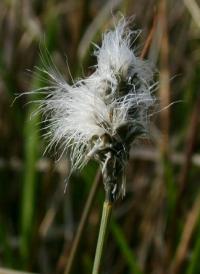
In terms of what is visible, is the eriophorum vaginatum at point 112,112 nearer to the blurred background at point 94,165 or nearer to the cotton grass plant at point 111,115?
the cotton grass plant at point 111,115

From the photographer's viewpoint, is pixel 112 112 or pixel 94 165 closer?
pixel 112 112

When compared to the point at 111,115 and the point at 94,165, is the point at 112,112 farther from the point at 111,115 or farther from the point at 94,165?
the point at 94,165

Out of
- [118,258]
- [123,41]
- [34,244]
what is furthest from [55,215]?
[123,41]

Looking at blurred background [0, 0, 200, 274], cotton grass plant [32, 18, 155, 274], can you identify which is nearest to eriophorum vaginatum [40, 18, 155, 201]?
cotton grass plant [32, 18, 155, 274]

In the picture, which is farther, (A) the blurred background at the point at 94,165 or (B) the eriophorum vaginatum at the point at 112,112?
(A) the blurred background at the point at 94,165

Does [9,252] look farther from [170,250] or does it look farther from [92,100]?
[92,100]

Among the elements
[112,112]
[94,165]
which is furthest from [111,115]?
[94,165]

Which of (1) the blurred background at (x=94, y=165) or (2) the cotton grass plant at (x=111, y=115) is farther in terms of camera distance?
(1) the blurred background at (x=94, y=165)

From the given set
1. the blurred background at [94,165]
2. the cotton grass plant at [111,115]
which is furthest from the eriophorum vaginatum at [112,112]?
the blurred background at [94,165]
